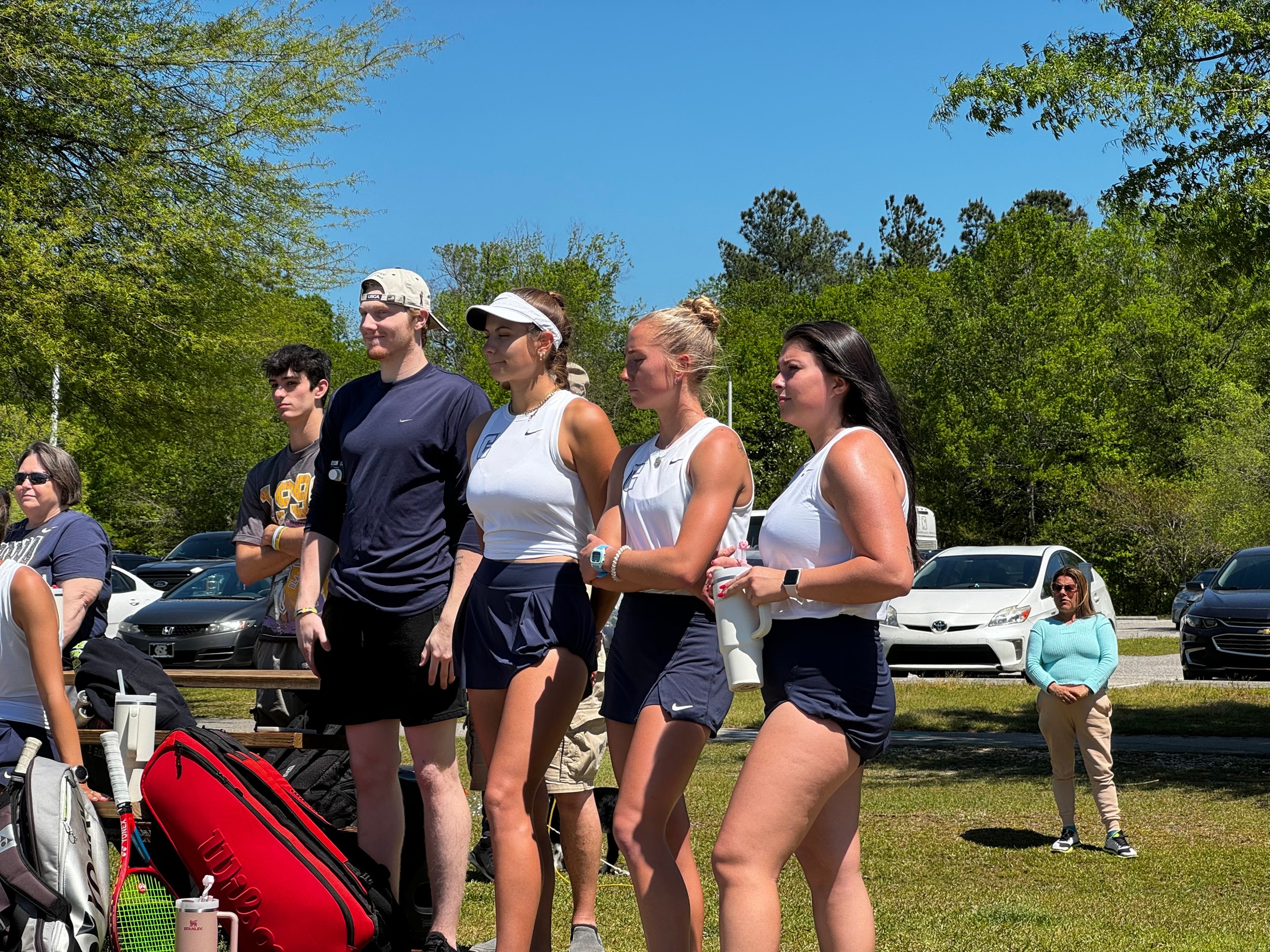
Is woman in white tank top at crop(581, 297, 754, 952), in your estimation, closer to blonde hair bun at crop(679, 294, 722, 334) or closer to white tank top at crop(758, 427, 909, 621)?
A: blonde hair bun at crop(679, 294, 722, 334)

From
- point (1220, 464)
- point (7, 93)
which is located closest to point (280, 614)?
point (7, 93)

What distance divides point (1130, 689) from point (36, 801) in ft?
52.3

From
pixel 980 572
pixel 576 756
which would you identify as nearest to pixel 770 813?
pixel 576 756

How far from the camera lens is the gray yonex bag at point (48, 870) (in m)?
3.88

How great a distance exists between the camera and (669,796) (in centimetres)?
404

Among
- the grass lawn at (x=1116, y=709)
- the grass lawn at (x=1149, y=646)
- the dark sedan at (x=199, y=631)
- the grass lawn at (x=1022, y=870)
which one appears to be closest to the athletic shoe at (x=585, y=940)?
the grass lawn at (x=1022, y=870)

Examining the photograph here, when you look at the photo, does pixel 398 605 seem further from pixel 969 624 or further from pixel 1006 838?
pixel 969 624

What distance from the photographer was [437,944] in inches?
182

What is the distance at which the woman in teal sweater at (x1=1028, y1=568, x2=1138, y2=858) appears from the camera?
8.33 m

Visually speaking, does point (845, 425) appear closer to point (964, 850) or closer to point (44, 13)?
point (964, 850)

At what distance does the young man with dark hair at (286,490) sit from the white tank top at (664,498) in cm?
205

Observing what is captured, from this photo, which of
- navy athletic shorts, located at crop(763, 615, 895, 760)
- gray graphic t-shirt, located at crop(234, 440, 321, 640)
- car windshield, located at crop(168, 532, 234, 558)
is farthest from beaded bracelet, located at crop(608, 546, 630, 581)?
car windshield, located at crop(168, 532, 234, 558)

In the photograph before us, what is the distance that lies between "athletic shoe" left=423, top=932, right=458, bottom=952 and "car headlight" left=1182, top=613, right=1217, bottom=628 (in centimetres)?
1484

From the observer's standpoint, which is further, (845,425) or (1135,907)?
(1135,907)
